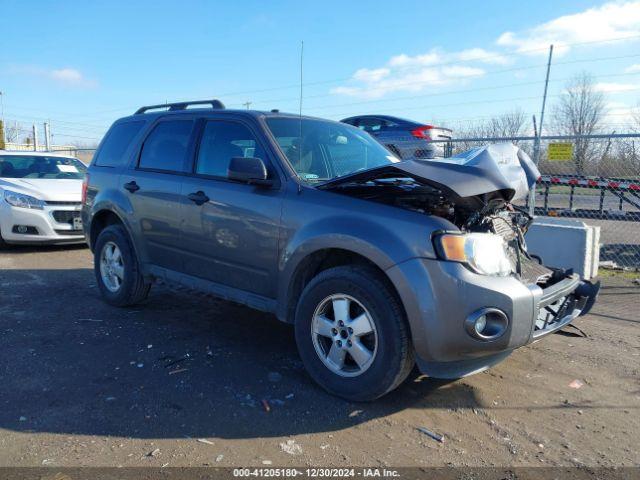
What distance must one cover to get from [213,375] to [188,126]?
90.1 inches

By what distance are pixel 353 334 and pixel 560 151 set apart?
5.92 meters

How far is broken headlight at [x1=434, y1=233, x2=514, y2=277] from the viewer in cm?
307

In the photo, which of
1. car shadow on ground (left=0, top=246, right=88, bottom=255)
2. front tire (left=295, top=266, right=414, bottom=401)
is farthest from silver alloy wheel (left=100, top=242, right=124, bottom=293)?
car shadow on ground (left=0, top=246, right=88, bottom=255)

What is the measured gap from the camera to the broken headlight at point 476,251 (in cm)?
307

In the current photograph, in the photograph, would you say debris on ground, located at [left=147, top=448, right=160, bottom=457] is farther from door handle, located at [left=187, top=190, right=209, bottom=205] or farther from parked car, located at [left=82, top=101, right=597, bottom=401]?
door handle, located at [left=187, top=190, right=209, bottom=205]

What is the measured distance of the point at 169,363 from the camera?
4.07 m

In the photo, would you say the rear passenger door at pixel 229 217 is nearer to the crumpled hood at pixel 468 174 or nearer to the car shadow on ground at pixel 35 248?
the crumpled hood at pixel 468 174

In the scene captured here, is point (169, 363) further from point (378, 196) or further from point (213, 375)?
point (378, 196)

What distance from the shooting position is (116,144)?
223 inches

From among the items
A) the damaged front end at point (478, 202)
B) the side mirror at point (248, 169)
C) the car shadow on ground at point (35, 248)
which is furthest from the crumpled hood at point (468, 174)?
the car shadow on ground at point (35, 248)

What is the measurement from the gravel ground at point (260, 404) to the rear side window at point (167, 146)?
4.98 ft

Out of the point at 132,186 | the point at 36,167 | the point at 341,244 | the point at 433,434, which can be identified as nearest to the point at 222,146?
the point at 132,186

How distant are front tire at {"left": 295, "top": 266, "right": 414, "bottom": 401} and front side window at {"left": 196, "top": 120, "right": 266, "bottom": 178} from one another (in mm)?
1322

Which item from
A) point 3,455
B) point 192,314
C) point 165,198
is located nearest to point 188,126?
point 165,198
